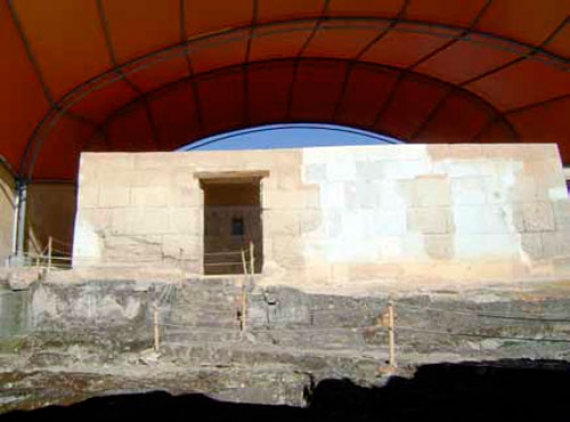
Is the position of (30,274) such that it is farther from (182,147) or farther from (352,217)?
(182,147)

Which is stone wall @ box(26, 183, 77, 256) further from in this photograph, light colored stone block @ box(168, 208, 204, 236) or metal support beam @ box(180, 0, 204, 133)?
light colored stone block @ box(168, 208, 204, 236)

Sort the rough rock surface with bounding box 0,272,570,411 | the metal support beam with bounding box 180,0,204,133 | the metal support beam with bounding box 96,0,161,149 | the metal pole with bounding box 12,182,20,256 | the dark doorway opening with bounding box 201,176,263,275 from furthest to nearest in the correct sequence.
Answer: the dark doorway opening with bounding box 201,176,263,275 < the metal pole with bounding box 12,182,20,256 < the metal support beam with bounding box 180,0,204,133 < the metal support beam with bounding box 96,0,161,149 < the rough rock surface with bounding box 0,272,570,411

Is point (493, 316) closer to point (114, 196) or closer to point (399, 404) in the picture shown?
point (399, 404)

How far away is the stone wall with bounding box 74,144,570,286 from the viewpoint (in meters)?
11.6

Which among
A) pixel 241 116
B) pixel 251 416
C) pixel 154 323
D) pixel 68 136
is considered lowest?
pixel 251 416

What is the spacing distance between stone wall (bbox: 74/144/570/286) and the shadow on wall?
4492 millimetres

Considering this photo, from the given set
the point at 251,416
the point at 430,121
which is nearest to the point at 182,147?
the point at 430,121

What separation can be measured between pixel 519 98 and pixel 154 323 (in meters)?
12.0

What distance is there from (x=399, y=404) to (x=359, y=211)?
5805 millimetres

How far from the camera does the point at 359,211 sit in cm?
1183

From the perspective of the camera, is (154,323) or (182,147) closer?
(154,323)

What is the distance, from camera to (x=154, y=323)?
966 centimetres

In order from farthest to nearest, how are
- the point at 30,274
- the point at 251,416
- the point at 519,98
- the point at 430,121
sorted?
the point at 430,121 < the point at 519,98 < the point at 30,274 < the point at 251,416

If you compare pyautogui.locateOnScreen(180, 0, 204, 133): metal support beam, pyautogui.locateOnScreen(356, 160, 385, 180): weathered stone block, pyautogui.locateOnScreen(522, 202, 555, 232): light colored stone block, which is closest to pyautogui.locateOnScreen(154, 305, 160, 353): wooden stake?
pyautogui.locateOnScreen(356, 160, 385, 180): weathered stone block
